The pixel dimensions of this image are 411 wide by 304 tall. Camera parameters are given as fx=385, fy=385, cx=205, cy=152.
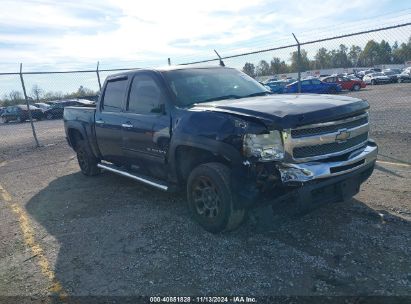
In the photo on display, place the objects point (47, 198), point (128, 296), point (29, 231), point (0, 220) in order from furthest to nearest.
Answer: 1. point (47, 198)
2. point (0, 220)
3. point (29, 231)
4. point (128, 296)

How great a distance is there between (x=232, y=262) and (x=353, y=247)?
48.2 inches

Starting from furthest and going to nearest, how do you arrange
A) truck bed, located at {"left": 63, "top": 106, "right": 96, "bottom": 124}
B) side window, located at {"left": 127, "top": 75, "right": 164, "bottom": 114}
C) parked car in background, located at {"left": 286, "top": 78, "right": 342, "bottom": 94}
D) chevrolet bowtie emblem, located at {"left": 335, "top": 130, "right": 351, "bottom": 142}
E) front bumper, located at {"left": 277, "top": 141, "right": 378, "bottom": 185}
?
parked car in background, located at {"left": 286, "top": 78, "right": 342, "bottom": 94}
truck bed, located at {"left": 63, "top": 106, "right": 96, "bottom": 124}
side window, located at {"left": 127, "top": 75, "right": 164, "bottom": 114}
chevrolet bowtie emblem, located at {"left": 335, "top": 130, "right": 351, "bottom": 142}
front bumper, located at {"left": 277, "top": 141, "right": 378, "bottom": 185}

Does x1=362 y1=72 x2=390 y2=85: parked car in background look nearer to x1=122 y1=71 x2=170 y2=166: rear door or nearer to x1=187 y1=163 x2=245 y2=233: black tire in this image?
x1=122 y1=71 x2=170 y2=166: rear door

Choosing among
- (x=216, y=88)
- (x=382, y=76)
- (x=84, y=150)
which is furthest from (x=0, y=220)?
Answer: (x=382, y=76)

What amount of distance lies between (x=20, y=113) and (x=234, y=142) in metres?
32.2

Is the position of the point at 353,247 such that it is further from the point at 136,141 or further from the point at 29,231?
the point at 29,231

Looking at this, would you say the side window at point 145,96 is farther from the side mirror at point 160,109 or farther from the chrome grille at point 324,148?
the chrome grille at point 324,148

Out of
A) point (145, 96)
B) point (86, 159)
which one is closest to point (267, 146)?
point (145, 96)

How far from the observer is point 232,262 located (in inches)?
149

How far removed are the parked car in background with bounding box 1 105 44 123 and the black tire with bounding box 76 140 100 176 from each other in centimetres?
2632

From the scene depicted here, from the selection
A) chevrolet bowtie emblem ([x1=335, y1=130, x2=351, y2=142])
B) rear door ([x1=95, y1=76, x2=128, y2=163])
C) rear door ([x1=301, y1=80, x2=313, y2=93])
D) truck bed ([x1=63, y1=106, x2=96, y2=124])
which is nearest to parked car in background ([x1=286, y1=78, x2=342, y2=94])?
rear door ([x1=301, y1=80, x2=313, y2=93])

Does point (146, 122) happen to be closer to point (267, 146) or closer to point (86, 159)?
point (267, 146)

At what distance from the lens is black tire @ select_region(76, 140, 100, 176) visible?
732 cm

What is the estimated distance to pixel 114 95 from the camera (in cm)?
614
